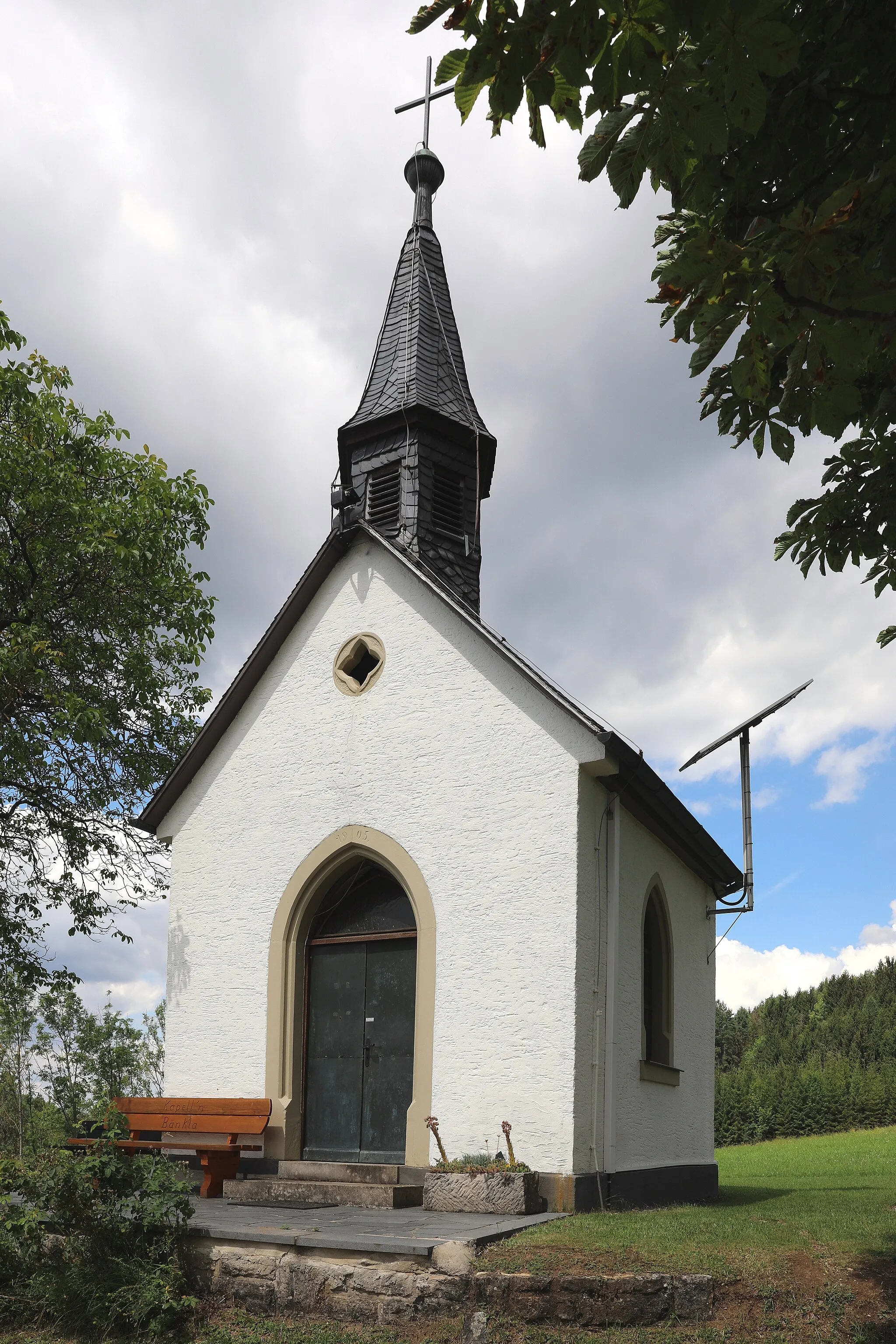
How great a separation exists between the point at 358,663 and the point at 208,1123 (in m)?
4.97

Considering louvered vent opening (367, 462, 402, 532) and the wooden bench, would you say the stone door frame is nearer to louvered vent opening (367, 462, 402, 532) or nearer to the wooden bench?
→ the wooden bench

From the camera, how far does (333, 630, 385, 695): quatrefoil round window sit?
39.6 ft

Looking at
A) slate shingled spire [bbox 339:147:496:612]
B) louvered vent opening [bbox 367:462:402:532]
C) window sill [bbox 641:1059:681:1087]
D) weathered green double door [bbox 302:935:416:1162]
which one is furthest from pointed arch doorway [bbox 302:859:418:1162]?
louvered vent opening [bbox 367:462:402:532]

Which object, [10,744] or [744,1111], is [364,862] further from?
[744,1111]

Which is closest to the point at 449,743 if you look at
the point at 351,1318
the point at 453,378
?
the point at 351,1318

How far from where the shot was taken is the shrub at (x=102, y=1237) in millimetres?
7668

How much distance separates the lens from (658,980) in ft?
41.8

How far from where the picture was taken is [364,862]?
11.9 m

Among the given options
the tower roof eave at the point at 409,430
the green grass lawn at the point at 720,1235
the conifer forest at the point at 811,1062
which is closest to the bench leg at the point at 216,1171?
the green grass lawn at the point at 720,1235

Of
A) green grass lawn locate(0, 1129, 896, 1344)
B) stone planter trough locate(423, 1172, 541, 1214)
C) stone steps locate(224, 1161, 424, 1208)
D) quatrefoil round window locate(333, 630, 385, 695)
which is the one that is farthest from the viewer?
quatrefoil round window locate(333, 630, 385, 695)

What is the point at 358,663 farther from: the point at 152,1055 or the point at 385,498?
→ the point at 152,1055

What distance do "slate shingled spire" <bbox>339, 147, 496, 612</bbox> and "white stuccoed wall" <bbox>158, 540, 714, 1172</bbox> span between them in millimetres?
1596

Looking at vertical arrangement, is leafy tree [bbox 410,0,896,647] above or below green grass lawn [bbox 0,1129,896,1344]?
above

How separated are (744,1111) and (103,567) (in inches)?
1113
